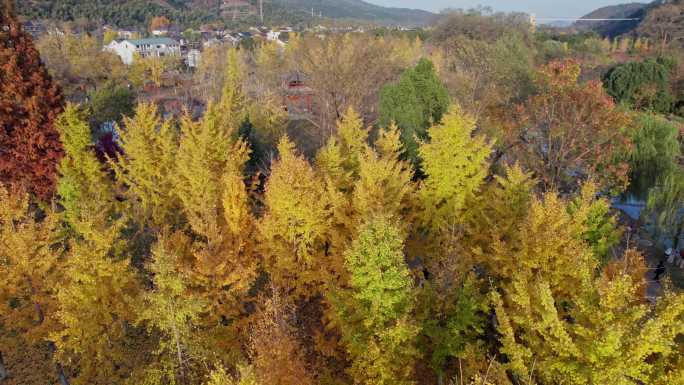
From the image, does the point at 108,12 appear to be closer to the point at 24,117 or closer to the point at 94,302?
the point at 24,117

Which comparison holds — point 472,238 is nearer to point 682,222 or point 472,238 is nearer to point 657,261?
point 657,261

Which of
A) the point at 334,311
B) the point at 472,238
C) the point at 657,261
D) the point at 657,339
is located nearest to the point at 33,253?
the point at 334,311

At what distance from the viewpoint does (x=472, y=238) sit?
17.9 meters

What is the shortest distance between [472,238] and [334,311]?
23.3ft

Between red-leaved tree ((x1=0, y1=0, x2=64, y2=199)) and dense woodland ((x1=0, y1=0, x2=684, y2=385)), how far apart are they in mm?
→ 97

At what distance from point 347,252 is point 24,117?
74.9 feet

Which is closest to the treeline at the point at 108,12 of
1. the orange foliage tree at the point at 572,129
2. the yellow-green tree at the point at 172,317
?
the orange foliage tree at the point at 572,129

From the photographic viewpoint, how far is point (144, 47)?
103688 mm

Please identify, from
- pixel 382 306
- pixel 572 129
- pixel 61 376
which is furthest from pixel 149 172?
pixel 572 129

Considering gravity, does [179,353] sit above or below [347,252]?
below

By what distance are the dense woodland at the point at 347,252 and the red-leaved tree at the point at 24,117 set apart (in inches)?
3.8

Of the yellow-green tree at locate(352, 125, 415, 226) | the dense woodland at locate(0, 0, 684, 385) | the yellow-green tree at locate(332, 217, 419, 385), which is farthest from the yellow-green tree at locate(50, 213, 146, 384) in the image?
the yellow-green tree at locate(352, 125, 415, 226)

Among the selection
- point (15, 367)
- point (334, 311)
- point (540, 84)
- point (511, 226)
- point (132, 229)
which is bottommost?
point (15, 367)

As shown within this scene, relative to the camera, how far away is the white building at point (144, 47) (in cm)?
9712
